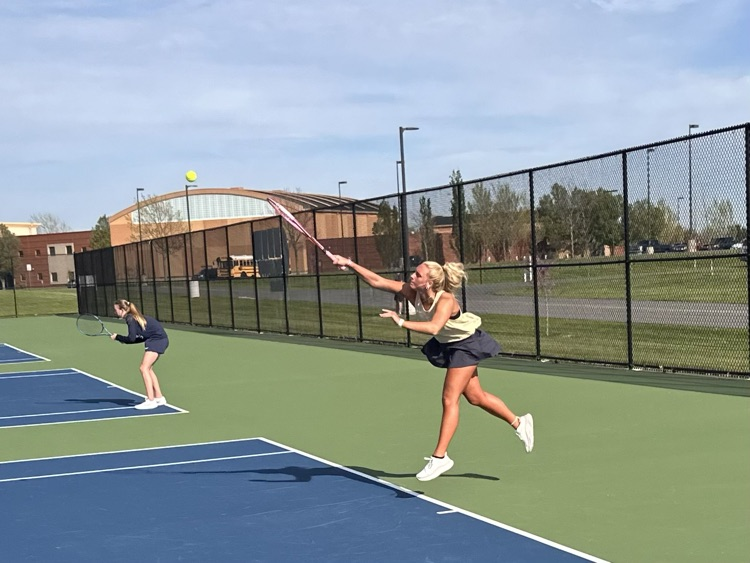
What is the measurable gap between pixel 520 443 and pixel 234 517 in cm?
296

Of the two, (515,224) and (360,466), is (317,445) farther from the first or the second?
(515,224)

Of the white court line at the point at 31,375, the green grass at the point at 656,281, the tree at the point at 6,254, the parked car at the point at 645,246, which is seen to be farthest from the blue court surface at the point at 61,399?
the tree at the point at 6,254

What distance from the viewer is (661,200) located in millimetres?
12109

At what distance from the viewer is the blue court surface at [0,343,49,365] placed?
60.5 ft

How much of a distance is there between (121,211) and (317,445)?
87261mm

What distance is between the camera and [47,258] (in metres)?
106

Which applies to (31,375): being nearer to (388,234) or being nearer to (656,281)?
(388,234)

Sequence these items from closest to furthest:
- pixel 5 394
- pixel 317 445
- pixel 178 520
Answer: pixel 178 520 < pixel 317 445 < pixel 5 394

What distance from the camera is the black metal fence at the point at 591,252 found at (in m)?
11.5

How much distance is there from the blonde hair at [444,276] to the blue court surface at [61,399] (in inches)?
210

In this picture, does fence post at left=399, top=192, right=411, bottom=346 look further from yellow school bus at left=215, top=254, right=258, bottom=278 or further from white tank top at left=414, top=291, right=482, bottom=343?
yellow school bus at left=215, top=254, right=258, bottom=278

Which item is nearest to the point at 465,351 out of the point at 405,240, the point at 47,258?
the point at 405,240

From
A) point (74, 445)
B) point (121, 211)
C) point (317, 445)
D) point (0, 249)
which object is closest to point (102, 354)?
point (74, 445)

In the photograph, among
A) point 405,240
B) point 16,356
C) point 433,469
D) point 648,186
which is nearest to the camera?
point 433,469
